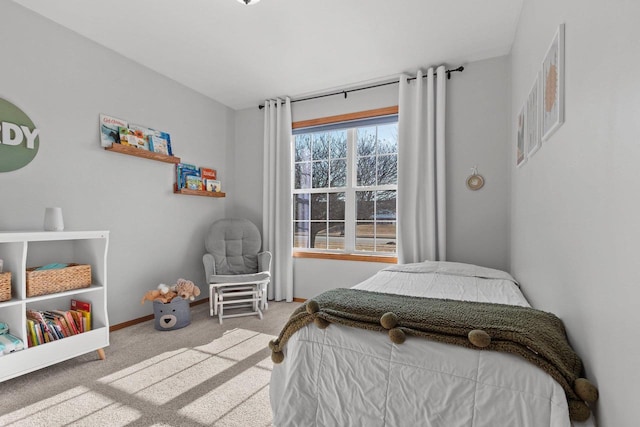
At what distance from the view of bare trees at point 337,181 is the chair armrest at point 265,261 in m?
0.50

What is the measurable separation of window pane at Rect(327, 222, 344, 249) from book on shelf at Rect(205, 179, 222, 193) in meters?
1.54

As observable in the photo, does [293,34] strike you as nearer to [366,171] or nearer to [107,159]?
[366,171]

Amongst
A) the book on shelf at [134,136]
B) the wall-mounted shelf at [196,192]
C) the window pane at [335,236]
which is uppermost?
the book on shelf at [134,136]

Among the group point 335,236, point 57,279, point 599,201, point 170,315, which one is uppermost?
point 599,201

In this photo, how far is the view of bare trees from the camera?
11.7 ft

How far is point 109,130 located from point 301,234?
7.60ft

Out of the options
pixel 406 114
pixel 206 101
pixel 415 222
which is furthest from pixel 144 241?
pixel 406 114

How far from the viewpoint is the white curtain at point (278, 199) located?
12.8 ft

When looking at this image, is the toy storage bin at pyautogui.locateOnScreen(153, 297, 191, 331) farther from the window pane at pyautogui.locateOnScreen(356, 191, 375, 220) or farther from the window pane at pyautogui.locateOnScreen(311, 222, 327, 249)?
the window pane at pyautogui.locateOnScreen(356, 191, 375, 220)

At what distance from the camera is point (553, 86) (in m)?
1.36

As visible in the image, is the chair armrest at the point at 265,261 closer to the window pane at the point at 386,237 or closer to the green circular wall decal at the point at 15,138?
the window pane at the point at 386,237

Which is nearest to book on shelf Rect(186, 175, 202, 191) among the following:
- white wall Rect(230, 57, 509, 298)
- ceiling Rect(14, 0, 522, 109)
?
ceiling Rect(14, 0, 522, 109)

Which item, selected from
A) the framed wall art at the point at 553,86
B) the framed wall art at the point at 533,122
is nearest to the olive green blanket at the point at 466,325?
the framed wall art at the point at 553,86

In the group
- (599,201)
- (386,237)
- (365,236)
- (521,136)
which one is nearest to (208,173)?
(365,236)
